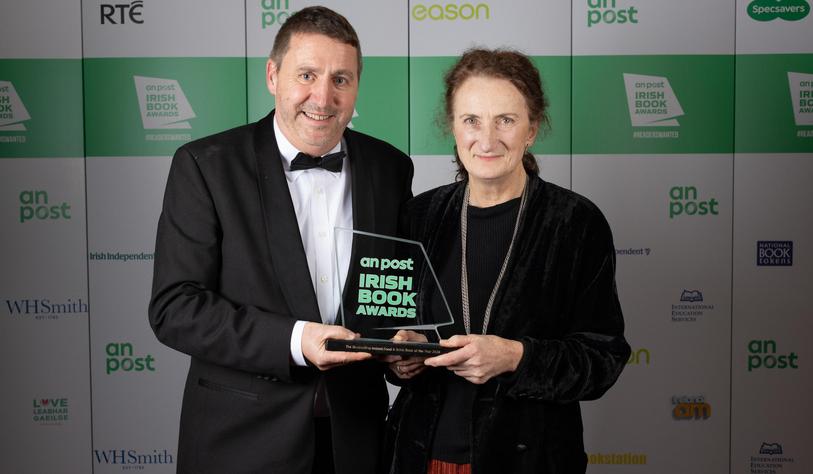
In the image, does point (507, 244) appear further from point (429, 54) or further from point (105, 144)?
point (105, 144)

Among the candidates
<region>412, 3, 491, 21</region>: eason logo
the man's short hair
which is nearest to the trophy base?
the man's short hair

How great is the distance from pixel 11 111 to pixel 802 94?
3839 mm

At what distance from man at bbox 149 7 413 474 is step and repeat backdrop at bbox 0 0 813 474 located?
6.27 feet

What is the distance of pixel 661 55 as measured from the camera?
12.5 ft

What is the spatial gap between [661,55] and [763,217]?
0.93 meters

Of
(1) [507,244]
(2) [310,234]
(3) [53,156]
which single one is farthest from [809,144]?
(3) [53,156]

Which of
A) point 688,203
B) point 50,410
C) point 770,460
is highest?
point 688,203

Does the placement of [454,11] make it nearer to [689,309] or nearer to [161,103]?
Answer: [161,103]

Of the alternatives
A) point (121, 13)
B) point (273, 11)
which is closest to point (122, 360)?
point (121, 13)

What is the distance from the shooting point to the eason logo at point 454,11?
149 inches

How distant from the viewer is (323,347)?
1686 mm

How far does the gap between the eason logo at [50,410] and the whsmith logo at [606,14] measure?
3.16 m

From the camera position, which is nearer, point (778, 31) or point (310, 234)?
point (310, 234)

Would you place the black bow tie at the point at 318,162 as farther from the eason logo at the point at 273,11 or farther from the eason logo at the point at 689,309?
the eason logo at the point at 689,309
